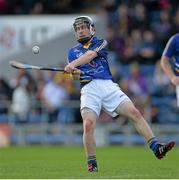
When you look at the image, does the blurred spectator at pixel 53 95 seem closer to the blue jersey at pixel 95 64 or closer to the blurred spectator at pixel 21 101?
the blurred spectator at pixel 21 101

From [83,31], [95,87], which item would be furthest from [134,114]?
[83,31]

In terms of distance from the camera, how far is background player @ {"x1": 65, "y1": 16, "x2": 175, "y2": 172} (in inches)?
520

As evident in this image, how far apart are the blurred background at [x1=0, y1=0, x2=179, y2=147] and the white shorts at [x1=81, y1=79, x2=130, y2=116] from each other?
32.8 feet

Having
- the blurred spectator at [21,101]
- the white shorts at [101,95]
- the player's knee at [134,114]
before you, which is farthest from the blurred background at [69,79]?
the player's knee at [134,114]

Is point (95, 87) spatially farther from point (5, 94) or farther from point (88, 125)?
point (5, 94)

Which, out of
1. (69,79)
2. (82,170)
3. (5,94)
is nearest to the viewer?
(82,170)

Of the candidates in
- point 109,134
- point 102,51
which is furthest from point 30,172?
point 109,134

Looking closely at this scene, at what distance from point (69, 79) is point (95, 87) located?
10.0 metres

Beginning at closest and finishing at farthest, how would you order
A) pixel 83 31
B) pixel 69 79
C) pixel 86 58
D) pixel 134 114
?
1. pixel 86 58
2. pixel 134 114
3. pixel 83 31
4. pixel 69 79

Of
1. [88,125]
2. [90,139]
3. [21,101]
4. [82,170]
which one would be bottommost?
[82,170]

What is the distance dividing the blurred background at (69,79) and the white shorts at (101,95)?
32.8ft

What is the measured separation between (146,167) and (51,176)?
105 inches

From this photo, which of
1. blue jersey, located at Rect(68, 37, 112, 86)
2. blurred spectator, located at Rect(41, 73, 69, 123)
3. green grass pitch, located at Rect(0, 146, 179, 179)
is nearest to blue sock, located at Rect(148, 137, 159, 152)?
green grass pitch, located at Rect(0, 146, 179, 179)

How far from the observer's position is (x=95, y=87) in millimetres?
13383
